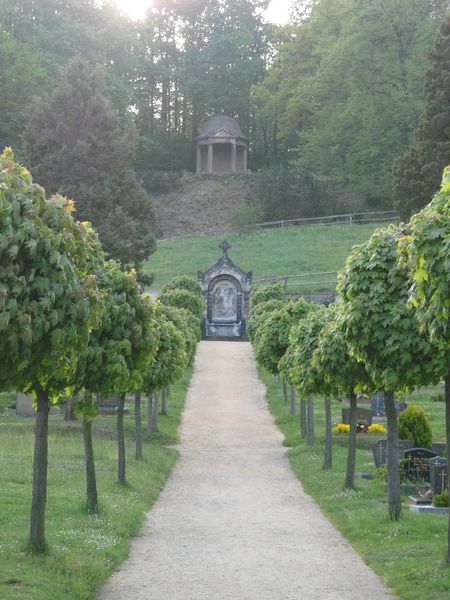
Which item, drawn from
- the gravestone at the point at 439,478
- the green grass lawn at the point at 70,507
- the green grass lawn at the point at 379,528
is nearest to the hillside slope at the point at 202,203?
the green grass lawn at the point at 70,507

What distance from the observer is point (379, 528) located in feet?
49.6

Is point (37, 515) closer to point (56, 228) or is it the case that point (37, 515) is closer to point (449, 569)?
point (56, 228)

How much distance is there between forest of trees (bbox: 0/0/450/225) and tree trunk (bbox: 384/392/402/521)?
36986 millimetres

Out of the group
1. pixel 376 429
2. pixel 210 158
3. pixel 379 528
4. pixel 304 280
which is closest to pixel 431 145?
pixel 304 280

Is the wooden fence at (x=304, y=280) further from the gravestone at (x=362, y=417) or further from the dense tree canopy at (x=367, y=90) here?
the gravestone at (x=362, y=417)

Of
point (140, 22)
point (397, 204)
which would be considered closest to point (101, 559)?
point (397, 204)

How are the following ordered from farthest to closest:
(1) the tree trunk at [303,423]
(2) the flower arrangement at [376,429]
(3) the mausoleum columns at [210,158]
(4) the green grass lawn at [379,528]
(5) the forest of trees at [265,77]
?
(3) the mausoleum columns at [210,158] → (5) the forest of trees at [265,77] → (2) the flower arrangement at [376,429] → (1) the tree trunk at [303,423] → (4) the green grass lawn at [379,528]

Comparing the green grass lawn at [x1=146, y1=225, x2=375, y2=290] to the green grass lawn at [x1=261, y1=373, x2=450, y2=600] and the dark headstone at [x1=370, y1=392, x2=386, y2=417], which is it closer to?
the dark headstone at [x1=370, y1=392, x2=386, y2=417]

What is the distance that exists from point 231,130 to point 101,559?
78576mm

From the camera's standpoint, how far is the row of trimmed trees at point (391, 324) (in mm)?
9969

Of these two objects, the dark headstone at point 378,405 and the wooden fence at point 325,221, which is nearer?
the dark headstone at point 378,405

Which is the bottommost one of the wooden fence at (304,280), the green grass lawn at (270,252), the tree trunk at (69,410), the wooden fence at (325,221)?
the tree trunk at (69,410)

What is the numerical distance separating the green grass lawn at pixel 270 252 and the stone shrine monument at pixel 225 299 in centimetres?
436

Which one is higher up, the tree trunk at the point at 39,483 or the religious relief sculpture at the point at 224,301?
the religious relief sculpture at the point at 224,301
